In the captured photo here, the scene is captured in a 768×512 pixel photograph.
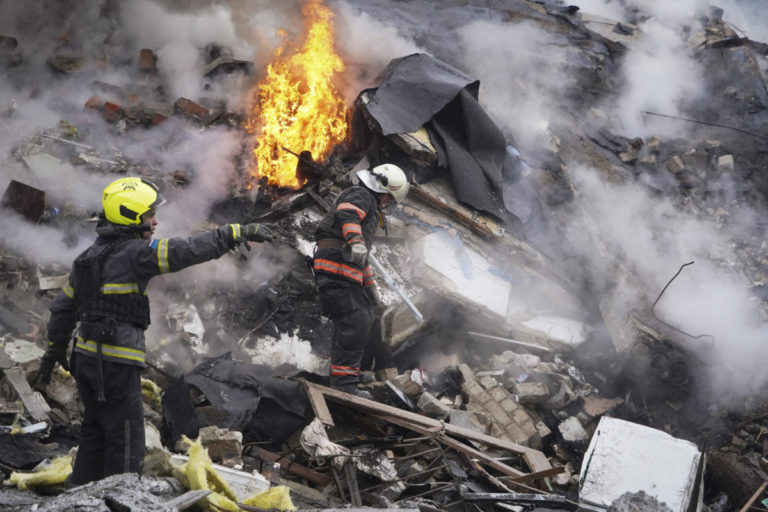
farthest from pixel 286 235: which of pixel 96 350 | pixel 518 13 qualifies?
pixel 518 13

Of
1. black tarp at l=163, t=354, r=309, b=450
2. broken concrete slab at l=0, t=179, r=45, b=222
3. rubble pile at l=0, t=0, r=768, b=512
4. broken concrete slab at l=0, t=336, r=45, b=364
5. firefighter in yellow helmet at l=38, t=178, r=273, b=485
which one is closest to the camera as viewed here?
firefighter in yellow helmet at l=38, t=178, r=273, b=485

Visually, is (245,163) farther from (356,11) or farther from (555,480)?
(555,480)

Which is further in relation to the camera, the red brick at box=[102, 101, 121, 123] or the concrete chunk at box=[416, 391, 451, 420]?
the red brick at box=[102, 101, 121, 123]

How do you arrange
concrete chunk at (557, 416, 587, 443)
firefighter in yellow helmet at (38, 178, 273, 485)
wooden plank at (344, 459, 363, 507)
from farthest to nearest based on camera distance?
concrete chunk at (557, 416, 587, 443), wooden plank at (344, 459, 363, 507), firefighter in yellow helmet at (38, 178, 273, 485)

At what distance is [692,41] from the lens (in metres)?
10.9

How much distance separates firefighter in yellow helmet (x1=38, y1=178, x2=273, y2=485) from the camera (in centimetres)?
329

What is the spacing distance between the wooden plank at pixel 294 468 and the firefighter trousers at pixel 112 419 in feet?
3.36

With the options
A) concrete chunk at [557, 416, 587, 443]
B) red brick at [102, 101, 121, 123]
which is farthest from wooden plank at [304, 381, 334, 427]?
red brick at [102, 101, 121, 123]

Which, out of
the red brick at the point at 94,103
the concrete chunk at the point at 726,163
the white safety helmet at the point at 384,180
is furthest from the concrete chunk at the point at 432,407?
the concrete chunk at the point at 726,163

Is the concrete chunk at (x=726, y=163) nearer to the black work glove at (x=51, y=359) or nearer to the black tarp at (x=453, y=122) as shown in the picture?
the black tarp at (x=453, y=122)

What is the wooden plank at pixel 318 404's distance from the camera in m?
4.30

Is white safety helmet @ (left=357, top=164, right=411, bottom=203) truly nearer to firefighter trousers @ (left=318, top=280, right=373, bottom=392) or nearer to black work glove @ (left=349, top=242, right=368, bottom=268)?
black work glove @ (left=349, top=242, right=368, bottom=268)

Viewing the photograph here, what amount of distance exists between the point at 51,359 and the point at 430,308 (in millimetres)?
3674

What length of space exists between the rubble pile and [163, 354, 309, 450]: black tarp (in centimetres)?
2
